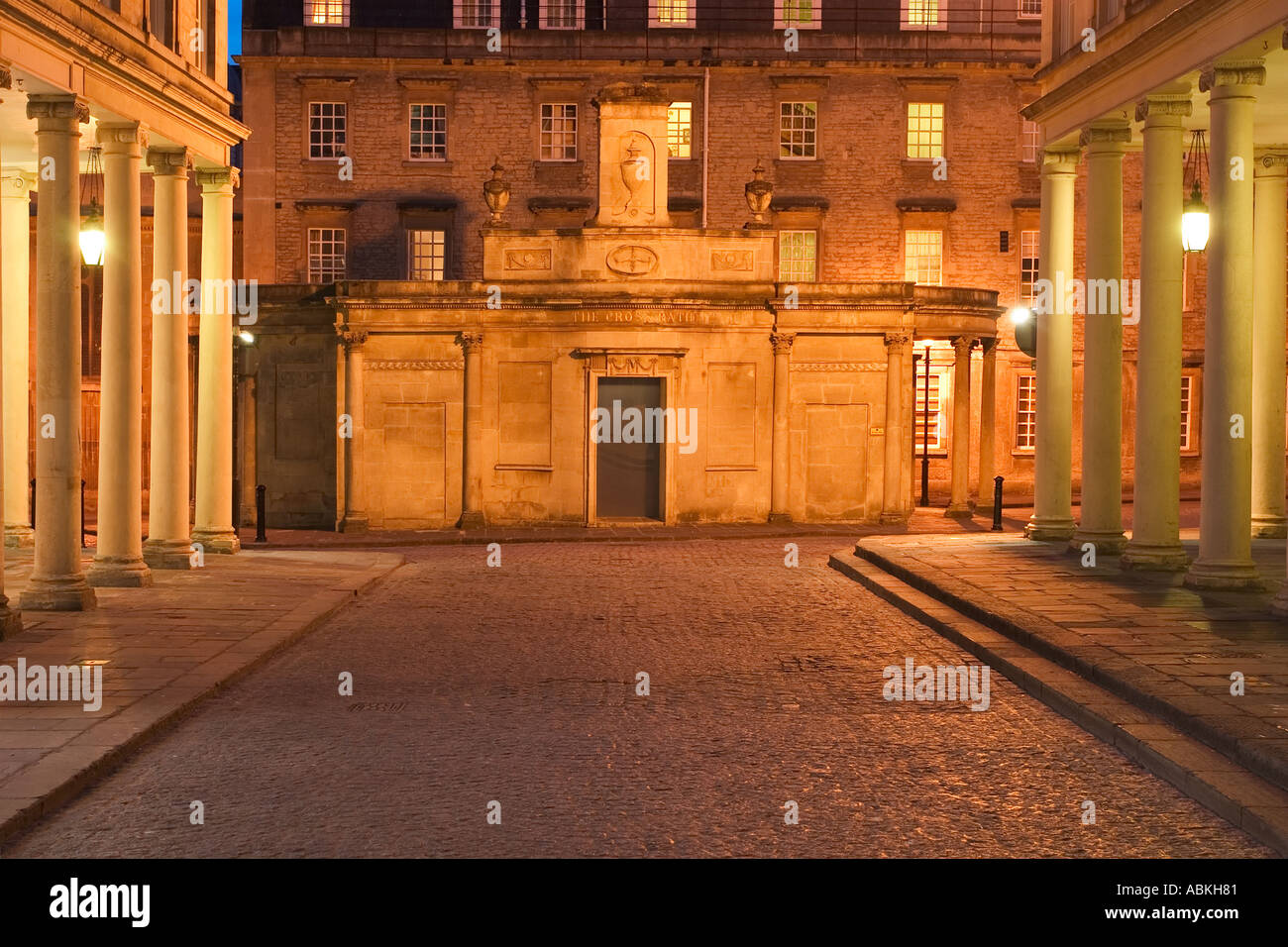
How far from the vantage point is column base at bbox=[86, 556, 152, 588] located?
15852mm

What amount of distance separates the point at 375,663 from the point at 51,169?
6.02 meters

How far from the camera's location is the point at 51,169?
45.2 ft

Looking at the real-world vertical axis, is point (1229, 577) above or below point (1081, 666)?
above

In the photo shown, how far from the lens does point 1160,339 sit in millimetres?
16375

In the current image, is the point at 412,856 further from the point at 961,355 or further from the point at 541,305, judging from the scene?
the point at 961,355

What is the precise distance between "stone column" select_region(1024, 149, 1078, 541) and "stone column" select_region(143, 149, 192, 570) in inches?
445

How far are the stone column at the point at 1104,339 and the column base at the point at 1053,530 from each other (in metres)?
2.04

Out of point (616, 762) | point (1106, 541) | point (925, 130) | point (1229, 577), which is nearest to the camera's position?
point (616, 762)

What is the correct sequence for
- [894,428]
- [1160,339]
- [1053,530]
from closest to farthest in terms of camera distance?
[1160,339] → [1053,530] → [894,428]

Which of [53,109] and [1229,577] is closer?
[53,109]

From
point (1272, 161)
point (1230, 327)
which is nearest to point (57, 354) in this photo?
point (1230, 327)

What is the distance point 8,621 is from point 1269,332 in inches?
638

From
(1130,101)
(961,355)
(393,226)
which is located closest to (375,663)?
(1130,101)

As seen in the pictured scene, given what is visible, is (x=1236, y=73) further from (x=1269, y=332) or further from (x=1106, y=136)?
(x=1269, y=332)
